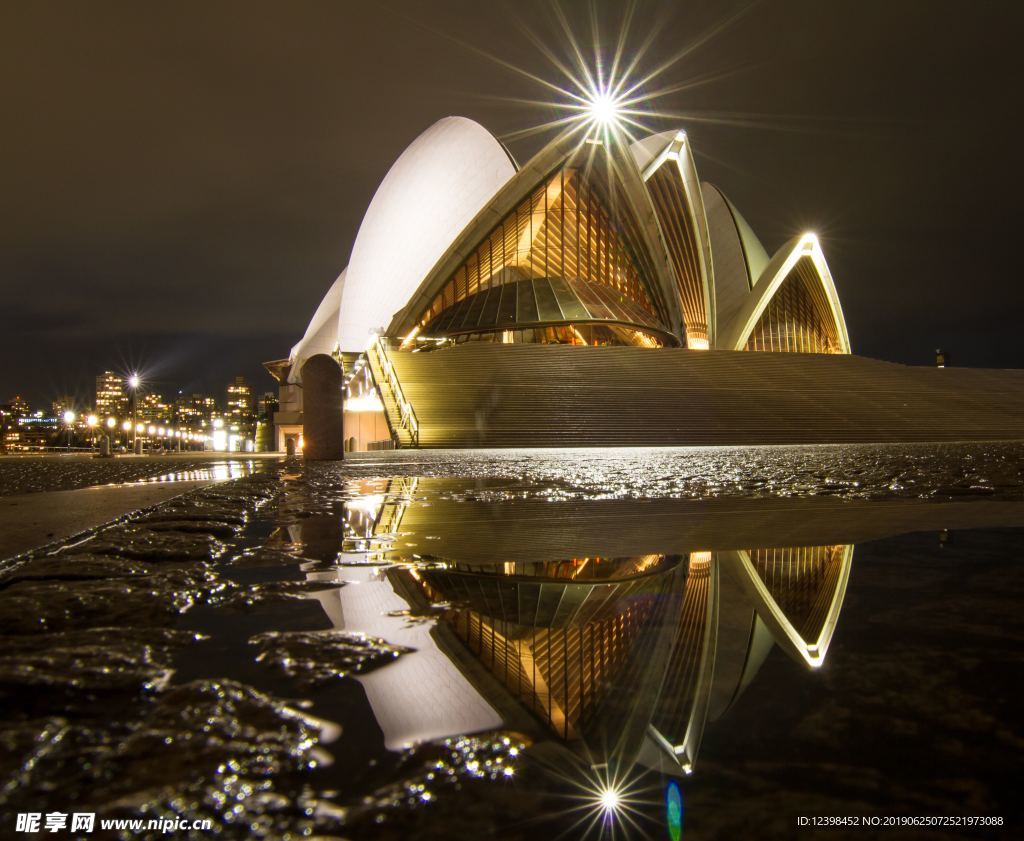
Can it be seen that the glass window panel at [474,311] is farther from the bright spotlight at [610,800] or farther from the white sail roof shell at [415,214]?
the bright spotlight at [610,800]

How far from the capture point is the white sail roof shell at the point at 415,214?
3219cm

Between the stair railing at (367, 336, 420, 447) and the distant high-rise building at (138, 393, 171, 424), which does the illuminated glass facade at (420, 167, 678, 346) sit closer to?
the stair railing at (367, 336, 420, 447)

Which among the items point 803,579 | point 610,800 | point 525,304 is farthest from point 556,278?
point 610,800

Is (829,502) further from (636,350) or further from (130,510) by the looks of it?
(636,350)

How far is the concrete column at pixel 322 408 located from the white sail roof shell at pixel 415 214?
2150 centimetres

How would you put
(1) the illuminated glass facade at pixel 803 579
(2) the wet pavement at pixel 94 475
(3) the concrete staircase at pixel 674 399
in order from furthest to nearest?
(3) the concrete staircase at pixel 674 399 → (2) the wet pavement at pixel 94 475 → (1) the illuminated glass facade at pixel 803 579

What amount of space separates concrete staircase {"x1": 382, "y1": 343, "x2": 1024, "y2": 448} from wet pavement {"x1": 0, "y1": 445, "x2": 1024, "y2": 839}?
11819 mm

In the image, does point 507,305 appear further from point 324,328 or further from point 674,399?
point 324,328

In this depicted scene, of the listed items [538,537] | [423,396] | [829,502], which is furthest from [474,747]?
[423,396]

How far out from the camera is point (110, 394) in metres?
127

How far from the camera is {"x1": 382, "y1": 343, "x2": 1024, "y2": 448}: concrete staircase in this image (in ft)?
46.0

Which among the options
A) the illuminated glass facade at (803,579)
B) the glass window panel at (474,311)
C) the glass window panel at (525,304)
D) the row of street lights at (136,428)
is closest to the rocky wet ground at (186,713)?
the illuminated glass facade at (803,579)

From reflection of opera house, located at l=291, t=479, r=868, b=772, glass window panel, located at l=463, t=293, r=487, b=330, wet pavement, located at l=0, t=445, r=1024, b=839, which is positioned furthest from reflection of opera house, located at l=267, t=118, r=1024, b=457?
wet pavement, located at l=0, t=445, r=1024, b=839

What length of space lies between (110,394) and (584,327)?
4993 inches
